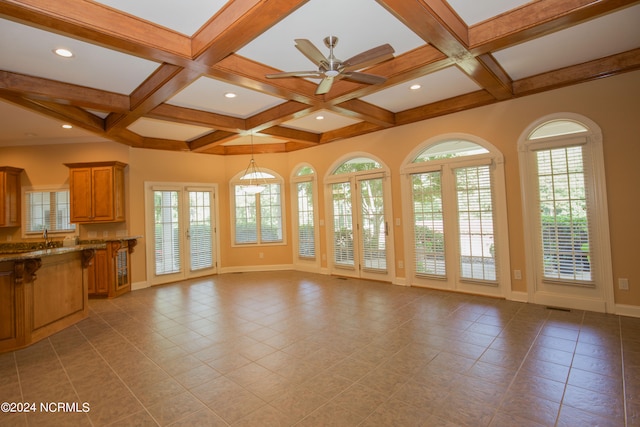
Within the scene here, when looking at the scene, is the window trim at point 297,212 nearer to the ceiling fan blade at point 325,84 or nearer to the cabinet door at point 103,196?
the cabinet door at point 103,196

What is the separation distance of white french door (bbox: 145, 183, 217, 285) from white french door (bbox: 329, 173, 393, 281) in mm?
2872

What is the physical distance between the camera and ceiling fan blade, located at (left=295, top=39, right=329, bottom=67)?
7.64 feet

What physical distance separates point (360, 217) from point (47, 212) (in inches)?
246

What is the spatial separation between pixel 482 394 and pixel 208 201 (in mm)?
6398

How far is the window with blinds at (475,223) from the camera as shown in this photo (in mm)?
4688

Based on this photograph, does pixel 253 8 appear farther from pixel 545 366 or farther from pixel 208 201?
pixel 208 201

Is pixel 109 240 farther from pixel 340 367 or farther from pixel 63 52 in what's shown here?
pixel 340 367

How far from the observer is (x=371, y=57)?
8.36 ft

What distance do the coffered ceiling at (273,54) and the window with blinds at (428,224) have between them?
109 cm

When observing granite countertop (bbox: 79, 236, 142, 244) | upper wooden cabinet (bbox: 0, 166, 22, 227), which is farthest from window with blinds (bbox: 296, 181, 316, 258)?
upper wooden cabinet (bbox: 0, 166, 22, 227)

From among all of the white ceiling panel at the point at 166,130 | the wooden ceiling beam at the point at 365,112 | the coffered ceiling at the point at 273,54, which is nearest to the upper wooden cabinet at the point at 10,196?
the coffered ceiling at the point at 273,54

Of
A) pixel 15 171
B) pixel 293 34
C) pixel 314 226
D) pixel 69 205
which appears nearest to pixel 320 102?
pixel 293 34

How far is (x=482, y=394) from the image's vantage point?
7.68 ft

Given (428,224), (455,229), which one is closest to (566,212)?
(455,229)
